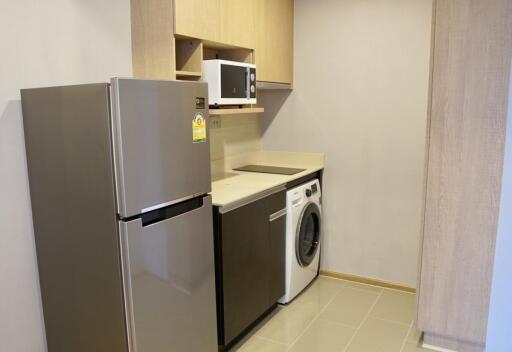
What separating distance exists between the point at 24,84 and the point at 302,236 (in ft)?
6.90

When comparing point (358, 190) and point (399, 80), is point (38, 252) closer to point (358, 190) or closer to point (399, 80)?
point (358, 190)

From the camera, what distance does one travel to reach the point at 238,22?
2.77m

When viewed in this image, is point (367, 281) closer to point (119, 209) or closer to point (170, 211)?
point (170, 211)

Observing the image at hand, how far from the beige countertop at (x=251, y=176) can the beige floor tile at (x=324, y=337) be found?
37.5 inches

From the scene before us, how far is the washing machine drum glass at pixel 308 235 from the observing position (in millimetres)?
3205

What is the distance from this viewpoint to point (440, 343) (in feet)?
8.52

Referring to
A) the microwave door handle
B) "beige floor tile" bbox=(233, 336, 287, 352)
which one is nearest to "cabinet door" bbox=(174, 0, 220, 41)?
the microwave door handle

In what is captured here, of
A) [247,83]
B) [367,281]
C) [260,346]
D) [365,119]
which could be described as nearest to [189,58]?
[247,83]

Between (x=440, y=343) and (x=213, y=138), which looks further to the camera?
(x=213, y=138)

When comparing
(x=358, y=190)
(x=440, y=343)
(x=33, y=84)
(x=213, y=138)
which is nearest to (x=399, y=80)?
(x=358, y=190)

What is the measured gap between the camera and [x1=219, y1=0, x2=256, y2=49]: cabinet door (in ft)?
8.61

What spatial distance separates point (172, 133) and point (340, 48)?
2.00 meters

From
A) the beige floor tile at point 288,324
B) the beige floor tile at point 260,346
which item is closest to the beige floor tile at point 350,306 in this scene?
the beige floor tile at point 288,324

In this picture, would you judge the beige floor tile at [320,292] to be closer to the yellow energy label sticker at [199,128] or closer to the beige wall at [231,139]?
the beige wall at [231,139]
